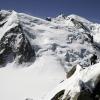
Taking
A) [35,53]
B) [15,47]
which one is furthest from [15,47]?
[35,53]

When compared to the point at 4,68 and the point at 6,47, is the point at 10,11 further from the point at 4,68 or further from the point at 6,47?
the point at 4,68

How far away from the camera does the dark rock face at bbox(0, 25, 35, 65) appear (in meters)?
80.3

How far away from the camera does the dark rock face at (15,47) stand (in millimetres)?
80287

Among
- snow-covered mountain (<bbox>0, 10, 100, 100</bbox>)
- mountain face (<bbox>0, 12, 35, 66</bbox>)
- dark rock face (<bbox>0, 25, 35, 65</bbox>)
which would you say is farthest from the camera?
dark rock face (<bbox>0, 25, 35, 65</bbox>)

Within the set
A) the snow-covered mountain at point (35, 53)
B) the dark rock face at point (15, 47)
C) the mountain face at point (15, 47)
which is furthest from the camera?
the dark rock face at point (15, 47)

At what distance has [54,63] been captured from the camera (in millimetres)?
75938

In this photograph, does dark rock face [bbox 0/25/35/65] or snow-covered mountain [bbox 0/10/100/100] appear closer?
snow-covered mountain [bbox 0/10/100/100]

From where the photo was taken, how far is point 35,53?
81.6m

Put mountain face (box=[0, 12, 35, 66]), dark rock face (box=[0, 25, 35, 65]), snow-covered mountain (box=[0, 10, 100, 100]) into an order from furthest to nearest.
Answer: dark rock face (box=[0, 25, 35, 65]), mountain face (box=[0, 12, 35, 66]), snow-covered mountain (box=[0, 10, 100, 100])

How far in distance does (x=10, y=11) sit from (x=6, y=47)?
20035 millimetres

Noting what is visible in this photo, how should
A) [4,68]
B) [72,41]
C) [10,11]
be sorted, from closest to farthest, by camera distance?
[4,68] → [72,41] → [10,11]

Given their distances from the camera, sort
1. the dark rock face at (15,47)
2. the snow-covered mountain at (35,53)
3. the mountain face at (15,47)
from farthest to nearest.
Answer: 1. the dark rock face at (15,47)
2. the mountain face at (15,47)
3. the snow-covered mountain at (35,53)

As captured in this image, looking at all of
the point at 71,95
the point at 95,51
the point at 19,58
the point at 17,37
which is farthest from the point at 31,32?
the point at 71,95

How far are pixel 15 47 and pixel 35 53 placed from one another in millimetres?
5929
